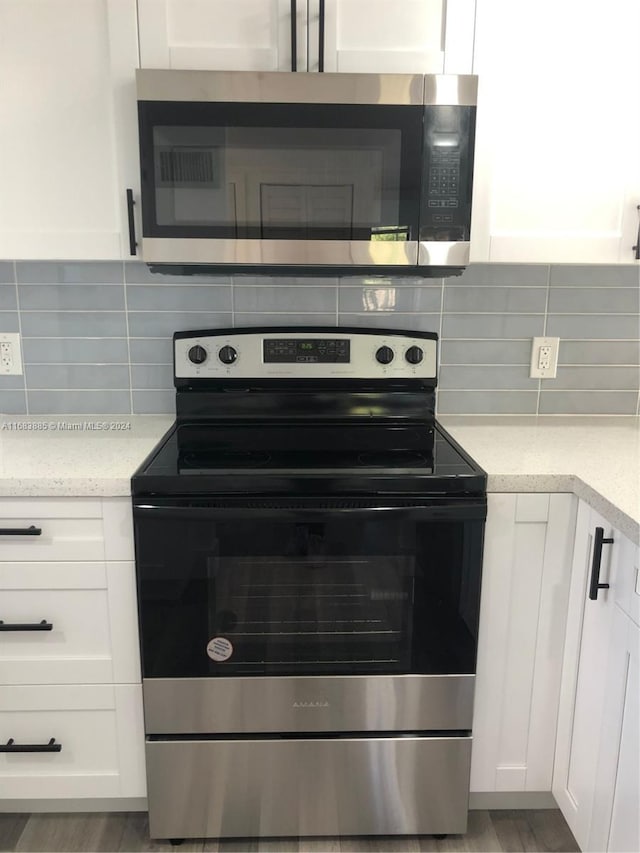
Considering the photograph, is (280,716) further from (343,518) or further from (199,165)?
(199,165)

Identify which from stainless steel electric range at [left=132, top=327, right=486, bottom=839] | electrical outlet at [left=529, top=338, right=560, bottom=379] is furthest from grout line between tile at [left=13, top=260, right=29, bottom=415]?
electrical outlet at [left=529, top=338, right=560, bottom=379]

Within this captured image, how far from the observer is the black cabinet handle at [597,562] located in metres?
1.23

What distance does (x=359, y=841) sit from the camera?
1542 mm

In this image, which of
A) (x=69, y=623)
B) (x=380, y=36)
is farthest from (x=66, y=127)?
(x=69, y=623)

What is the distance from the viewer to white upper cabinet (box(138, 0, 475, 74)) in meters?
1.40

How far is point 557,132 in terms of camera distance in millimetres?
1479

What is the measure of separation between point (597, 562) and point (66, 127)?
149 centimetres

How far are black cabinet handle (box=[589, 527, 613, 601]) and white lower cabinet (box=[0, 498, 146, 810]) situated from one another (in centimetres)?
97

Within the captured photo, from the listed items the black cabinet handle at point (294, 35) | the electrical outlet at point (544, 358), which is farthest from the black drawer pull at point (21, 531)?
the electrical outlet at point (544, 358)

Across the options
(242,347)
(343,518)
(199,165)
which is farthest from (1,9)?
(343,518)

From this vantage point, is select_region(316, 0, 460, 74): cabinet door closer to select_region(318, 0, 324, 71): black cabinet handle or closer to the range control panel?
select_region(318, 0, 324, 71): black cabinet handle

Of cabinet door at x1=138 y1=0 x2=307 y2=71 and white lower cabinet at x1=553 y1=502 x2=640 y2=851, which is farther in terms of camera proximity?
cabinet door at x1=138 y1=0 x2=307 y2=71

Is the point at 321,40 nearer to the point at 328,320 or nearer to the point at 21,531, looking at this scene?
the point at 328,320

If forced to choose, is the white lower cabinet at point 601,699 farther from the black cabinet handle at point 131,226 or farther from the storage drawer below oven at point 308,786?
the black cabinet handle at point 131,226
